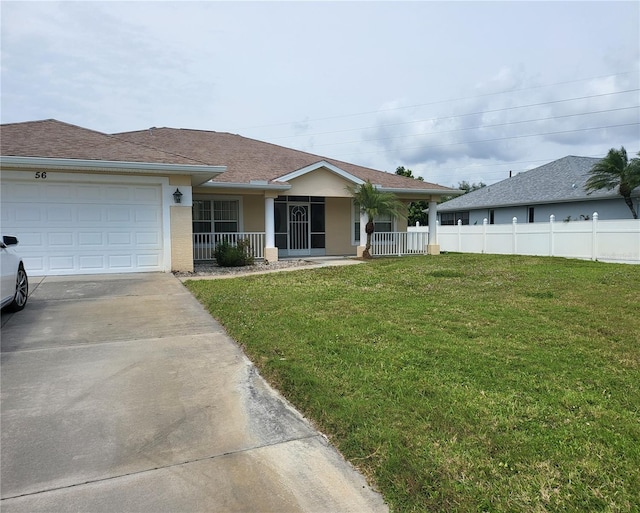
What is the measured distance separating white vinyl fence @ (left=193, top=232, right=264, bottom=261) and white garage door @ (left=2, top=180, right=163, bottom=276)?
13.1 feet

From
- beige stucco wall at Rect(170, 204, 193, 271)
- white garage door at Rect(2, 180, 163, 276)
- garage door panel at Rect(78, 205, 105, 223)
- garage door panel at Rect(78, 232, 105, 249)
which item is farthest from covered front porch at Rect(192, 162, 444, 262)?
garage door panel at Rect(78, 232, 105, 249)

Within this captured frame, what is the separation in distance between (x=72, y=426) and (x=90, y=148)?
1002cm

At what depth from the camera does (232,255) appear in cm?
1456

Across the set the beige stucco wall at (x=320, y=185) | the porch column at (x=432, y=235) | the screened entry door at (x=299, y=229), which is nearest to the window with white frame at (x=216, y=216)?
the beige stucco wall at (x=320, y=185)

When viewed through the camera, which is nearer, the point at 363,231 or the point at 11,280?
the point at 11,280

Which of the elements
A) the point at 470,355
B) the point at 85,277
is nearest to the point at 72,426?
the point at 470,355

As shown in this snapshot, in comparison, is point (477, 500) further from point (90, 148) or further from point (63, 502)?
point (90, 148)

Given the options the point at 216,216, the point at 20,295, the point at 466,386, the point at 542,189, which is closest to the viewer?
the point at 466,386

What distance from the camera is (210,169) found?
488 inches

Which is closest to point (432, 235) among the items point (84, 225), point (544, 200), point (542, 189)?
point (544, 200)

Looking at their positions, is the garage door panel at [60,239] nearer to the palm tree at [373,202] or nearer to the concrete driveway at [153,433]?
the concrete driveway at [153,433]

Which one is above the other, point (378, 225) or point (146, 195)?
point (146, 195)

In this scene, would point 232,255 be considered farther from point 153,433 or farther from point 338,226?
point 153,433

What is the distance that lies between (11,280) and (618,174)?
2470cm
